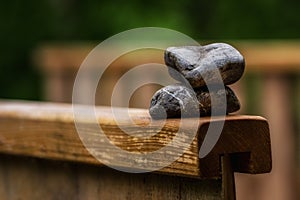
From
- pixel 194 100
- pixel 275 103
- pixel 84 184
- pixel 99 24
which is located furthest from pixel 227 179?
pixel 99 24

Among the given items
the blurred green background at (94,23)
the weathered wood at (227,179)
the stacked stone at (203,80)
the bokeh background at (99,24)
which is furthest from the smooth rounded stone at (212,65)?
the blurred green background at (94,23)

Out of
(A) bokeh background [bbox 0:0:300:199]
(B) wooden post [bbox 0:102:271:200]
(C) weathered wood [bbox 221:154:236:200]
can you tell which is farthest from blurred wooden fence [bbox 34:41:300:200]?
(C) weathered wood [bbox 221:154:236:200]

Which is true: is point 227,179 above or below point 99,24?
below

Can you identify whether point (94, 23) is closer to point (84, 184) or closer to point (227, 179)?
point (84, 184)

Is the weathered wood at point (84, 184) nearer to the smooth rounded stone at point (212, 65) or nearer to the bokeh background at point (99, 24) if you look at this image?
the smooth rounded stone at point (212, 65)

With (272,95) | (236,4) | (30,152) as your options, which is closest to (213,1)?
(236,4)

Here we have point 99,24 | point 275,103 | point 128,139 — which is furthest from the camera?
point 99,24

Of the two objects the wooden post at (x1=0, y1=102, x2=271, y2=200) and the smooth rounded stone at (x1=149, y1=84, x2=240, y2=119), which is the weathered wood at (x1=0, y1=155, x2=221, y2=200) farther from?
the smooth rounded stone at (x1=149, y1=84, x2=240, y2=119)
